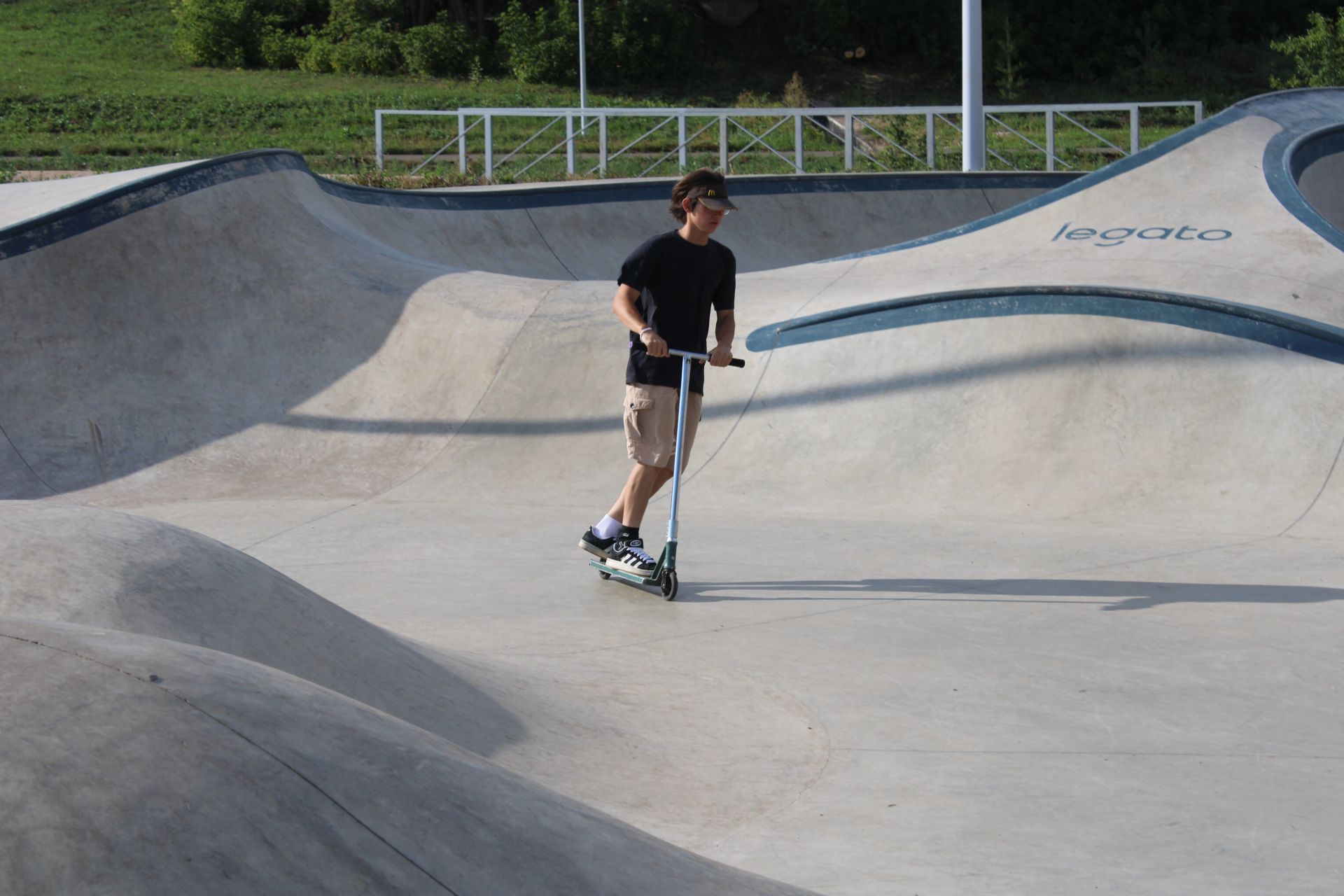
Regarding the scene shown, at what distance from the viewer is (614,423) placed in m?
7.88

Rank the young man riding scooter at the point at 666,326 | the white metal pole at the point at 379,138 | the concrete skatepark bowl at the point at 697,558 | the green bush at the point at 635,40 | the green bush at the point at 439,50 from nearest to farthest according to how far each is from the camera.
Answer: the concrete skatepark bowl at the point at 697,558
the young man riding scooter at the point at 666,326
the white metal pole at the point at 379,138
the green bush at the point at 439,50
the green bush at the point at 635,40

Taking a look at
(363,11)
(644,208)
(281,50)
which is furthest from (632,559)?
(363,11)

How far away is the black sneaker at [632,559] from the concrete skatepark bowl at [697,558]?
125 millimetres

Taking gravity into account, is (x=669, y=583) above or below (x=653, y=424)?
below

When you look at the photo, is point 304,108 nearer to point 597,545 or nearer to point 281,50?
point 281,50

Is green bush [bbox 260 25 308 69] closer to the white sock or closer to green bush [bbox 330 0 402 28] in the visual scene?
green bush [bbox 330 0 402 28]

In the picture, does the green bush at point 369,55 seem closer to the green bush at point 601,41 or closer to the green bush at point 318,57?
the green bush at point 318,57

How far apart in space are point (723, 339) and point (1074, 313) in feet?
8.94

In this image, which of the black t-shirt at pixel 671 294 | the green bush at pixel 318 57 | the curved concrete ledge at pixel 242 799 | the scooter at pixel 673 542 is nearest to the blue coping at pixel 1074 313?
the black t-shirt at pixel 671 294

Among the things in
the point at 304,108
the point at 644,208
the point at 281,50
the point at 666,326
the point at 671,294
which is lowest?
the point at 666,326

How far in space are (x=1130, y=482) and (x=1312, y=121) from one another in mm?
6690

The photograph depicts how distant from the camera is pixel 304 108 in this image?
4078 cm

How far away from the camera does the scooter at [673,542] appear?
209 inches

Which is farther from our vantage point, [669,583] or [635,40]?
[635,40]
